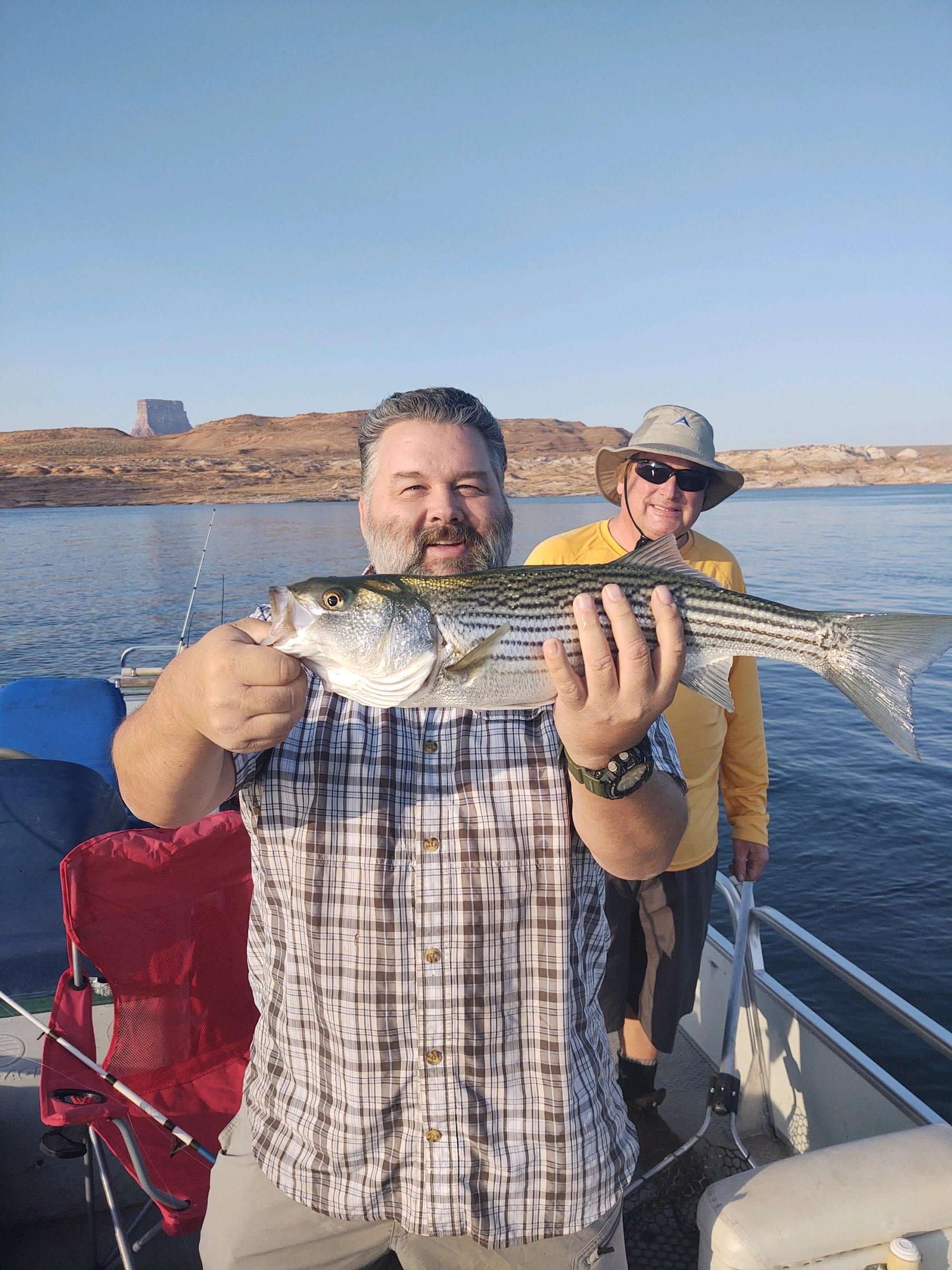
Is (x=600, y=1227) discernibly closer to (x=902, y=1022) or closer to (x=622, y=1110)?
(x=622, y=1110)

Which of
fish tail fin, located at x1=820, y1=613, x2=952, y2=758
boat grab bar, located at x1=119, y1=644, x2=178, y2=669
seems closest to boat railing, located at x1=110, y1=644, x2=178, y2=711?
boat grab bar, located at x1=119, y1=644, x2=178, y2=669

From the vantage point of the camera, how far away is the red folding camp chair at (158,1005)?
3.30 m

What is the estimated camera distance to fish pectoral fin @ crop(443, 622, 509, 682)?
2.41 m

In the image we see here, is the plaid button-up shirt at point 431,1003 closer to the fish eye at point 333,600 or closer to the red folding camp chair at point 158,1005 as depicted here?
the fish eye at point 333,600

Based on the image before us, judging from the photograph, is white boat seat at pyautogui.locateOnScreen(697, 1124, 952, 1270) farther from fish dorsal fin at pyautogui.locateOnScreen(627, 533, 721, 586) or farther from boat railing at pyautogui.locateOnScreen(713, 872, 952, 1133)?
fish dorsal fin at pyautogui.locateOnScreen(627, 533, 721, 586)

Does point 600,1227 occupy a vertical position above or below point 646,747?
below

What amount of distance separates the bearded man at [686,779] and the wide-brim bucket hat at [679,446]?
0.04ft

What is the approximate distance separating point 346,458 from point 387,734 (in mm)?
137124

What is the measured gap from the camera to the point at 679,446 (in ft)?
16.3

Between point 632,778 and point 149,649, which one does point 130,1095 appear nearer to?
point 632,778

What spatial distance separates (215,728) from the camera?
206 centimetres

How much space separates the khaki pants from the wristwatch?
4.09 feet


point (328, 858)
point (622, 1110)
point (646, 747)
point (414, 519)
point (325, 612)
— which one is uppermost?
point (414, 519)

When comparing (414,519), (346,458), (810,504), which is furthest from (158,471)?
(414,519)
